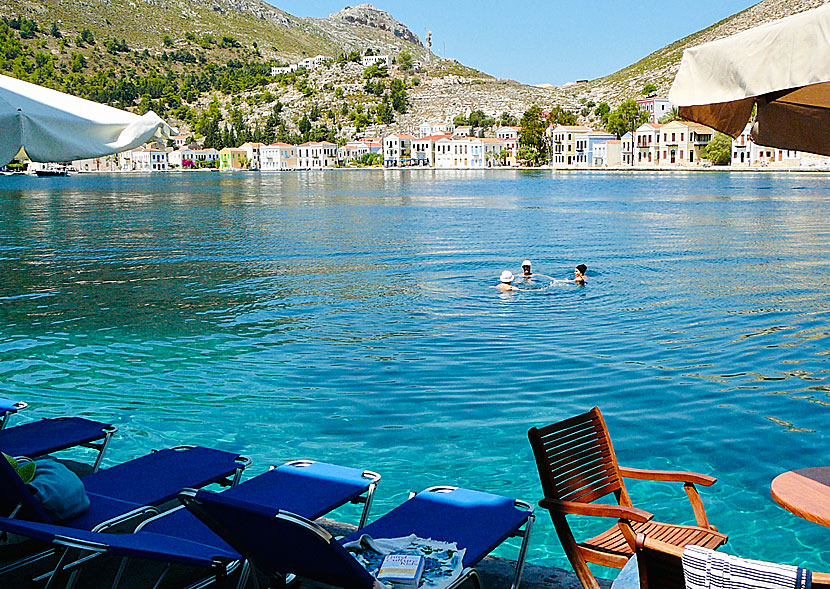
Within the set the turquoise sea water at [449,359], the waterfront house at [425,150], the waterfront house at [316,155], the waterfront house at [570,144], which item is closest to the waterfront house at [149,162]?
the waterfront house at [316,155]

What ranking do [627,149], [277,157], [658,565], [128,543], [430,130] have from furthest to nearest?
[430,130], [277,157], [627,149], [128,543], [658,565]

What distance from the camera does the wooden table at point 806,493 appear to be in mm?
2805

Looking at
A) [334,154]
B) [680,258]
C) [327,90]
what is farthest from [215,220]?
[327,90]

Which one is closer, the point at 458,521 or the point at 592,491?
the point at 458,521

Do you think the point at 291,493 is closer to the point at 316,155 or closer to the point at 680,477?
the point at 680,477

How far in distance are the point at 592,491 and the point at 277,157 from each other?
158 meters

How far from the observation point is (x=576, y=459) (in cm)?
336

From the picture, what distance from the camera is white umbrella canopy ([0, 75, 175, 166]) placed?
4.02 m

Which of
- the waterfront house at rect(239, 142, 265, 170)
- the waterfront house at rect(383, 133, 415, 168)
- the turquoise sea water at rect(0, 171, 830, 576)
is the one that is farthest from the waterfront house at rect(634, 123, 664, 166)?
the turquoise sea water at rect(0, 171, 830, 576)

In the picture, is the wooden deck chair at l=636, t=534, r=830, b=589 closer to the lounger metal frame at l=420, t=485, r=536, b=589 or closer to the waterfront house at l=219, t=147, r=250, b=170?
the lounger metal frame at l=420, t=485, r=536, b=589

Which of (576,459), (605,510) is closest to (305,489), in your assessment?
(576,459)

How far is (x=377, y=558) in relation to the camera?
2859mm

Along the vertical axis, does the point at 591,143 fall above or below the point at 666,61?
below

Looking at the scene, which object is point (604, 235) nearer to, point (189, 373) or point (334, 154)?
point (189, 373)
